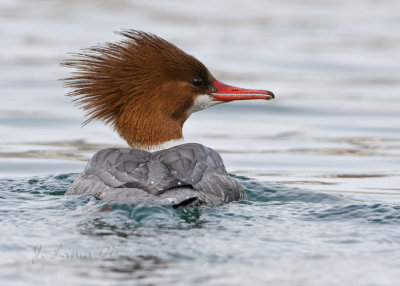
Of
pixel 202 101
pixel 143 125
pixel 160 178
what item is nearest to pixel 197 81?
pixel 202 101

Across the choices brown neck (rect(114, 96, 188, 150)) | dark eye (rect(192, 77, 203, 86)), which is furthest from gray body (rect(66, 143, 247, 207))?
dark eye (rect(192, 77, 203, 86))

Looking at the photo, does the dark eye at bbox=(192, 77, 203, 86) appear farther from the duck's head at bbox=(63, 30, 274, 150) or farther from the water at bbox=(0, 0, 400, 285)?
the water at bbox=(0, 0, 400, 285)

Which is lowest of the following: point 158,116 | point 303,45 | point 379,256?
point 379,256

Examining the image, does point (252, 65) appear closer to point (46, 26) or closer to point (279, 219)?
point (46, 26)

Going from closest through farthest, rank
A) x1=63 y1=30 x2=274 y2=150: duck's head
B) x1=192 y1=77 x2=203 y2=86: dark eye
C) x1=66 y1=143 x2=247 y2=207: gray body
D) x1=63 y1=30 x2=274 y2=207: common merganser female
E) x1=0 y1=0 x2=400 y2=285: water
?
x1=0 y1=0 x2=400 y2=285: water → x1=66 y1=143 x2=247 y2=207: gray body → x1=63 y1=30 x2=274 y2=207: common merganser female → x1=63 y1=30 x2=274 y2=150: duck's head → x1=192 y1=77 x2=203 y2=86: dark eye

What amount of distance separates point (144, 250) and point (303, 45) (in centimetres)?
1155

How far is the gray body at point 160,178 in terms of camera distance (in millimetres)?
6094

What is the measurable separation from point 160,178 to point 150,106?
1103 millimetres

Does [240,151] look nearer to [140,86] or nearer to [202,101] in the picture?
[202,101]

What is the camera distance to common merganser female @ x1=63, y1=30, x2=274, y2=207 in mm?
6520

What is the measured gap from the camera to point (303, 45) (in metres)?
16.3

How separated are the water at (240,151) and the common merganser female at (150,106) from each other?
0.26 meters

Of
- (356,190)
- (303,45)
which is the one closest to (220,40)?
(303,45)

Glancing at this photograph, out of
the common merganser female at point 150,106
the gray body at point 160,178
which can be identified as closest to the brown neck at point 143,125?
the common merganser female at point 150,106
